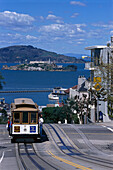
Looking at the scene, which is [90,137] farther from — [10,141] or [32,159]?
[32,159]

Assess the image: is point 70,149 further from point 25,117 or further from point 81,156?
point 25,117

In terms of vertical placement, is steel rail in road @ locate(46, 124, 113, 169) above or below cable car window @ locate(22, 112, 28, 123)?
below

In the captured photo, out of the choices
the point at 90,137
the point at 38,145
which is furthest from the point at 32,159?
the point at 90,137

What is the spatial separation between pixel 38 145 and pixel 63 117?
1722 inches

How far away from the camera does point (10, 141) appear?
25.0m

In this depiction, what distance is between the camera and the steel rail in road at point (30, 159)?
1638 cm

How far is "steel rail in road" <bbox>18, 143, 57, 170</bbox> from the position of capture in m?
16.4

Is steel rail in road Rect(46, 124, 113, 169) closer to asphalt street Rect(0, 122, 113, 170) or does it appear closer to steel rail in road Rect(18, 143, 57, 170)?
asphalt street Rect(0, 122, 113, 170)

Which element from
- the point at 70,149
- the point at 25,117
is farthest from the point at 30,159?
the point at 25,117

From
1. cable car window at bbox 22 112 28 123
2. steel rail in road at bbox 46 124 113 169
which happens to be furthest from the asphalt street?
cable car window at bbox 22 112 28 123

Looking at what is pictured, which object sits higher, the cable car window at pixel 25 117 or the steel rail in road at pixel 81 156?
the cable car window at pixel 25 117

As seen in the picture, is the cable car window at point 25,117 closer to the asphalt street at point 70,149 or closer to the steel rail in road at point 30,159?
the steel rail in road at point 30,159

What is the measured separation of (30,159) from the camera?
1866 centimetres

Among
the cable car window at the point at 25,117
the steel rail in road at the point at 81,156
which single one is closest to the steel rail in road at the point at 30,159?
the cable car window at the point at 25,117
